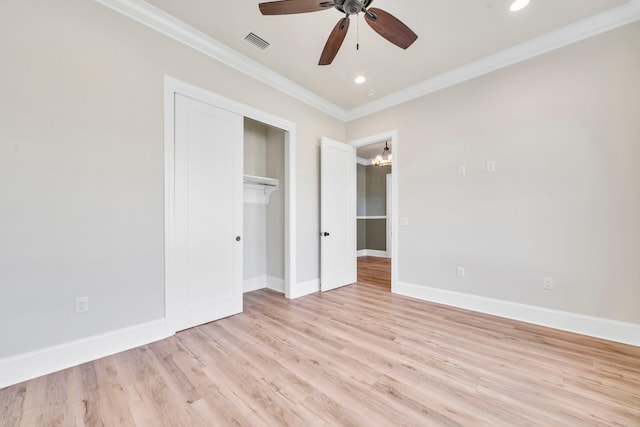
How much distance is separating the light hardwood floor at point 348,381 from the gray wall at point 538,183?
61cm

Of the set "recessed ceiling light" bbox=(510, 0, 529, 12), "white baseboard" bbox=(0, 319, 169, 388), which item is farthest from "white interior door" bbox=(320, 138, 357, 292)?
"recessed ceiling light" bbox=(510, 0, 529, 12)

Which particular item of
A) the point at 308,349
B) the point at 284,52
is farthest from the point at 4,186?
the point at 284,52

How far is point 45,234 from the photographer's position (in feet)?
6.16

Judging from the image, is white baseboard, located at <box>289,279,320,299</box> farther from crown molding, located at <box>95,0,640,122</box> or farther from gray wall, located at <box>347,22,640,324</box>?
crown molding, located at <box>95,0,640,122</box>

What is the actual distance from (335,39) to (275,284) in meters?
3.28

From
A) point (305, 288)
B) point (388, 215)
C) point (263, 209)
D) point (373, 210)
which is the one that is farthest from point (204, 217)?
point (373, 210)

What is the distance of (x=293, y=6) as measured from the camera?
1782 mm

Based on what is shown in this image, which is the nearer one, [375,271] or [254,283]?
[254,283]

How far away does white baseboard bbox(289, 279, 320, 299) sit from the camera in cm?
365

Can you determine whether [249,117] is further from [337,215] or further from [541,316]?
[541,316]

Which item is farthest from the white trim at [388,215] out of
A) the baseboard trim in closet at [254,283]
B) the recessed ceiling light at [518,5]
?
the recessed ceiling light at [518,5]

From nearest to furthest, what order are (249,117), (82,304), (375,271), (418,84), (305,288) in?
(82,304) → (249,117) → (418,84) → (305,288) → (375,271)

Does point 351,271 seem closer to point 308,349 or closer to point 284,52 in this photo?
point 308,349

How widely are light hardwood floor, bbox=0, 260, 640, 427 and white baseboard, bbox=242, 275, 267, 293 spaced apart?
1198 millimetres
